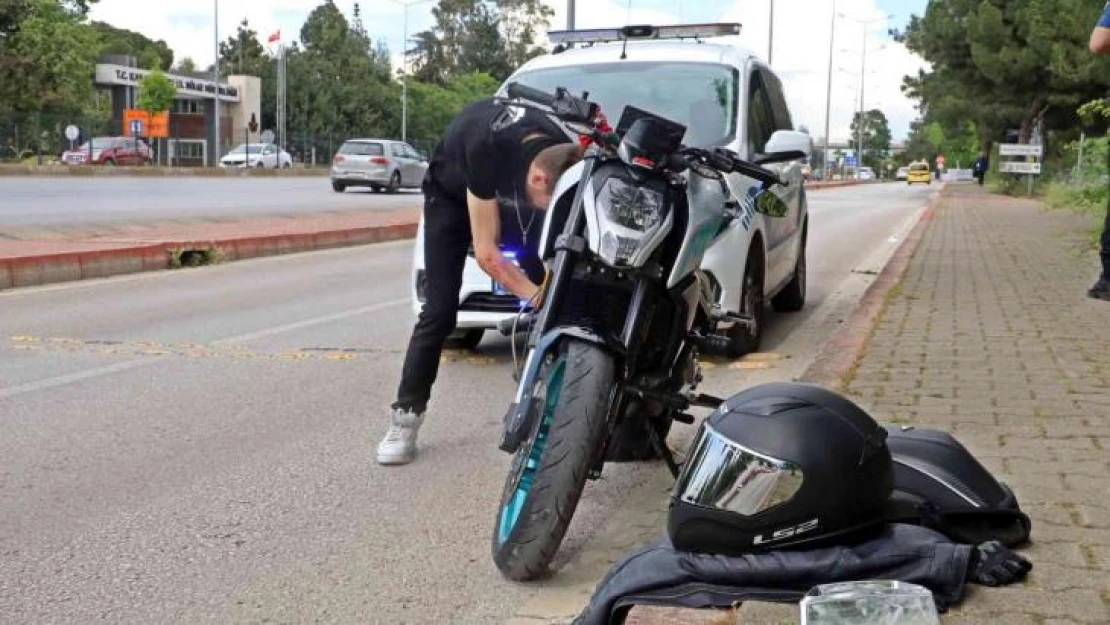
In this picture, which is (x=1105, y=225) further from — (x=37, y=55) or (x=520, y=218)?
(x=37, y=55)

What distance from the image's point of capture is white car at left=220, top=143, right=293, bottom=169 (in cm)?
5484

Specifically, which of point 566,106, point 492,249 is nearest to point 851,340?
point 492,249

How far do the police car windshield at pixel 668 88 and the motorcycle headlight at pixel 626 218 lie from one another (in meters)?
3.64

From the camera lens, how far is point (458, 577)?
3648mm

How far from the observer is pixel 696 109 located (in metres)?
7.32

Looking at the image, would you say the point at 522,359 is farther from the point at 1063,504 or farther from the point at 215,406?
the point at 215,406

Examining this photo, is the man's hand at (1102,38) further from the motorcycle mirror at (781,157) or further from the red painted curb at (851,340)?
the motorcycle mirror at (781,157)

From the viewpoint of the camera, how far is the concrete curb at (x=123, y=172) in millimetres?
38031

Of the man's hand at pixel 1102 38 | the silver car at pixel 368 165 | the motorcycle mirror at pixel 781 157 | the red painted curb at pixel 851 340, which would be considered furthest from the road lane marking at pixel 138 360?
the silver car at pixel 368 165

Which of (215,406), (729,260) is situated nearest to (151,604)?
(215,406)

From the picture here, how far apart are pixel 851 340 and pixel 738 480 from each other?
4.42m

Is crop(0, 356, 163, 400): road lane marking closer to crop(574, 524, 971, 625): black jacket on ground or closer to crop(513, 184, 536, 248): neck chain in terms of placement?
crop(513, 184, 536, 248): neck chain

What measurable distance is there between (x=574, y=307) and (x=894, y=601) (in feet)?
4.57

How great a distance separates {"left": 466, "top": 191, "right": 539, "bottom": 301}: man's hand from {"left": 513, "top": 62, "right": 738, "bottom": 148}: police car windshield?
10.1 feet
